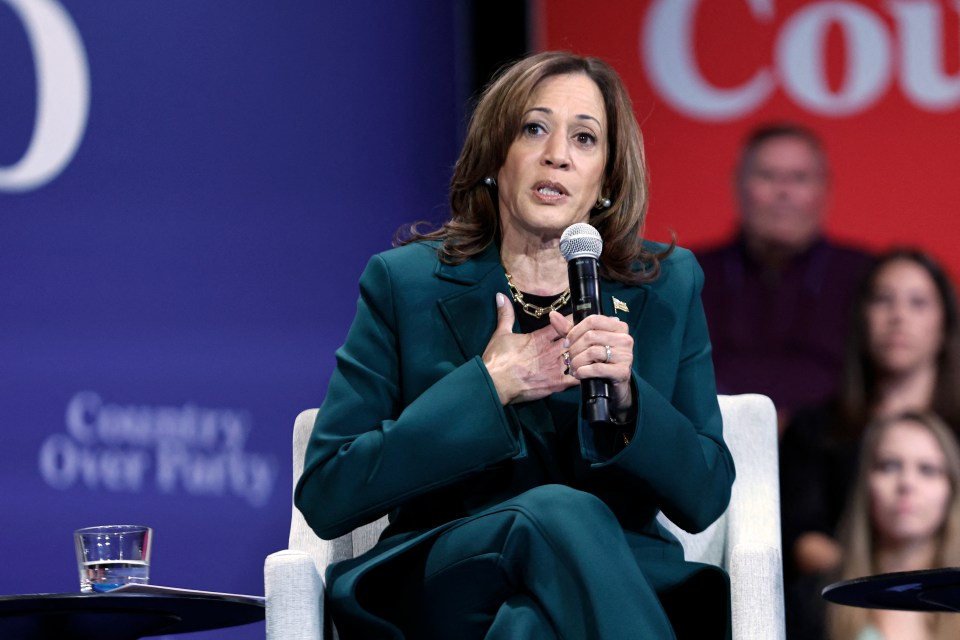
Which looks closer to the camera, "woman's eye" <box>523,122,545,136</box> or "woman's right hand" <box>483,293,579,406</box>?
"woman's right hand" <box>483,293,579,406</box>

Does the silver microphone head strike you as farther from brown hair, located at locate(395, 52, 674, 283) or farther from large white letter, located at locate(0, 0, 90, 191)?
large white letter, located at locate(0, 0, 90, 191)

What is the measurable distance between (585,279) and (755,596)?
552 mm

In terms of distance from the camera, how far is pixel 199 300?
363cm

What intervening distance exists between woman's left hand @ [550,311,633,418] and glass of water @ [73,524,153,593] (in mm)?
701

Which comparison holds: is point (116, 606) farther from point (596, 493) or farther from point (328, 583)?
point (596, 493)

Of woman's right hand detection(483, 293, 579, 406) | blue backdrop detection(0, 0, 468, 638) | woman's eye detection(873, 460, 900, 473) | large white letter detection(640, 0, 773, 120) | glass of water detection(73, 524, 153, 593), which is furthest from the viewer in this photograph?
large white letter detection(640, 0, 773, 120)

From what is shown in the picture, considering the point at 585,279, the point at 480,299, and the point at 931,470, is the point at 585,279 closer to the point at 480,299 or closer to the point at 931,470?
the point at 480,299

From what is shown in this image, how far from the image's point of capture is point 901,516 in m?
4.07

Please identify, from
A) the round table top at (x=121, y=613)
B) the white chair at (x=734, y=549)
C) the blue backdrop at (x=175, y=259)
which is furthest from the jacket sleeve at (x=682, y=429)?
the blue backdrop at (x=175, y=259)

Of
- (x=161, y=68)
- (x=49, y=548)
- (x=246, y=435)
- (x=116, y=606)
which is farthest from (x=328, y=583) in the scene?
(x=161, y=68)

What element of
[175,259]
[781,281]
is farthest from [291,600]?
[781,281]

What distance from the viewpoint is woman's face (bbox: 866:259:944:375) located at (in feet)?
13.7

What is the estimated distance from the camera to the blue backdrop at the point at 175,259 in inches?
126

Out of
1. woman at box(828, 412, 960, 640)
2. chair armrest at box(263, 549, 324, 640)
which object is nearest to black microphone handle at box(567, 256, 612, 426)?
chair armrest at box(263, 549, 324, 640)
